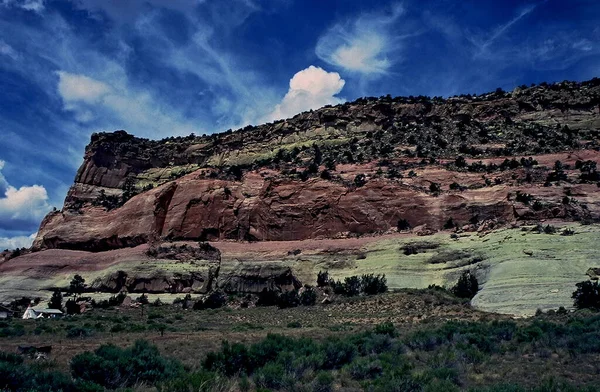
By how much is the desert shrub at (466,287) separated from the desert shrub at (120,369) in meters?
22.4

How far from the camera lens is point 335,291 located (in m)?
36.0

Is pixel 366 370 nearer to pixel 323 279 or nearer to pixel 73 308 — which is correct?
pixel 323 279

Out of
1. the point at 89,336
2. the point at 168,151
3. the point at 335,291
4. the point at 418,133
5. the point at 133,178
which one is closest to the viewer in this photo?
the point at 89,336

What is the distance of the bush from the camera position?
22.2 metres

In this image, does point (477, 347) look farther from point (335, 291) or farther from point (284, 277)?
point (284, 277)

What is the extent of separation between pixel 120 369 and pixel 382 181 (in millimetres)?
37987

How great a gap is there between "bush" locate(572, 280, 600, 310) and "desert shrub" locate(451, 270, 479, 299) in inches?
259

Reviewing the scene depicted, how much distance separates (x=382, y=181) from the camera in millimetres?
46312

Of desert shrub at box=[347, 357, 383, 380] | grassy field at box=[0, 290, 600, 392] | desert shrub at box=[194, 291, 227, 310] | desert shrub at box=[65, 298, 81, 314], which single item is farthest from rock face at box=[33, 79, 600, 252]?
desert shrub at box=[347, 357, 383, 380]

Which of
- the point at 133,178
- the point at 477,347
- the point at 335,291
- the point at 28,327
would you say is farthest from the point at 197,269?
the point at 133,178

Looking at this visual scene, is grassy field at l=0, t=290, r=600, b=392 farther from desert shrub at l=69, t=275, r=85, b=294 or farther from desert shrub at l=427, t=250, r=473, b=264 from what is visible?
desert shrub at l=69, t=275, r=85, b=294

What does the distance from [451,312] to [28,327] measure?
22747 millimetres

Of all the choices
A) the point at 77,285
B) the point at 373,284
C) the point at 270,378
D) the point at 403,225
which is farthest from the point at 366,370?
the point at 77,285

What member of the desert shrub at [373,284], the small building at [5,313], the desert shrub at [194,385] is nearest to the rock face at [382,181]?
the desert shrub at [373,284]
